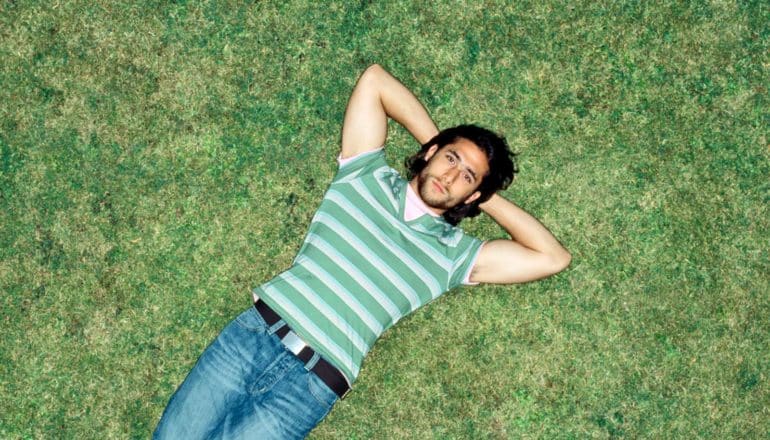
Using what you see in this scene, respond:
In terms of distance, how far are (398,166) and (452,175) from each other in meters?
0.75

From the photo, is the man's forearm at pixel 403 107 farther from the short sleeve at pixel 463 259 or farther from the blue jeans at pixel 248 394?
the blue jeans at pixel 248 394

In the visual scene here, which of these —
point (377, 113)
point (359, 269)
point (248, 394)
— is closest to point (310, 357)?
point (248, 394)

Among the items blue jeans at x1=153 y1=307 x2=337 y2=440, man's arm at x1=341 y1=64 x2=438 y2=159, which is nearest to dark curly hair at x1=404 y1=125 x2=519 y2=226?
man's arm at x1=341 y1=64 x2=438 y2=159

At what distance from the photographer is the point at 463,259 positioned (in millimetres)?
3959

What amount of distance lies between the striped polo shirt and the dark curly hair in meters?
0.14

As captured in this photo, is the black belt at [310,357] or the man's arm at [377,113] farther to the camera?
the man's arm at [377,113]

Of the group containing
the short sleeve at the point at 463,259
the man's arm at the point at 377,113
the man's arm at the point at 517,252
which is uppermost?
the man's arm at the point at 377,113

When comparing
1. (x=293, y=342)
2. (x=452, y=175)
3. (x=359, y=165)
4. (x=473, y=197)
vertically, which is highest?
(x=359, y=165)

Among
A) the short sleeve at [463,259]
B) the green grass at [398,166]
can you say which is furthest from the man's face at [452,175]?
the green grass at [398,166]

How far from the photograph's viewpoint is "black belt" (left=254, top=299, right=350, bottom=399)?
3713 mm

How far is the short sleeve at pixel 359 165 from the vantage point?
12.8 feet

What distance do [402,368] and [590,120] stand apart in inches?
83.3

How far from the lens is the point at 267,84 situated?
14.4ft

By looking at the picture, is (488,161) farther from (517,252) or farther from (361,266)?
(361,266)
